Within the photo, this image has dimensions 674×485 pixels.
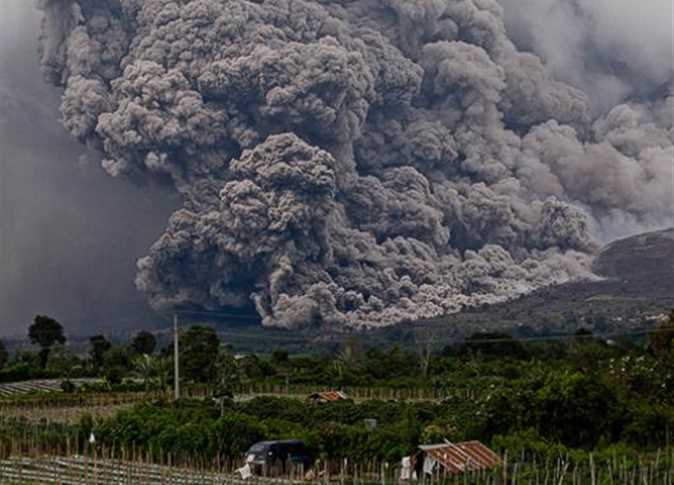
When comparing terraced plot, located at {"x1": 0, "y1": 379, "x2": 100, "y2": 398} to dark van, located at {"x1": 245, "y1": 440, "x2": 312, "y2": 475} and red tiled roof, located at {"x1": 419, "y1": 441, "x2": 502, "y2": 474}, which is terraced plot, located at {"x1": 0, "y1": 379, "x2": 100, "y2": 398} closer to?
dark van, located at {"x1": 245, "y1": 440, "x2": 312, "y2": 475}

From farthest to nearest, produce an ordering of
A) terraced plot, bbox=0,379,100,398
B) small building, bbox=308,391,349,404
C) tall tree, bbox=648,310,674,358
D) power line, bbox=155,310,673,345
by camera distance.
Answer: power line, bbox=155,310,673,345
terraced plot, bbox=0,379,100,398
small building, bbox=308,391,349,404
tall tree, bbox=648,310,674,358

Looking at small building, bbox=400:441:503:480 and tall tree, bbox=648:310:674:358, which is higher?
tall tree, bbox=648:310:674:358

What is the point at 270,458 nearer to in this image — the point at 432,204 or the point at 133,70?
the point at 133,70

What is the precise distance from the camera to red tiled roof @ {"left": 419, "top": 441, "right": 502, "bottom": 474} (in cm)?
2080

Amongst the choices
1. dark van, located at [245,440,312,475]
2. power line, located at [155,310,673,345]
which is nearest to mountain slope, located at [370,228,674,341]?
power line, located at [155,310,673,345]

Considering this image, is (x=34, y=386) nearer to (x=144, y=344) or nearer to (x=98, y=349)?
(x=98, y=349)

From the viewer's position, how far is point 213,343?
4678 centimetres

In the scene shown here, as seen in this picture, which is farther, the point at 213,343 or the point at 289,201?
the point at 289,201

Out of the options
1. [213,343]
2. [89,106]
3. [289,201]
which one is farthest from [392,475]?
[89,106]

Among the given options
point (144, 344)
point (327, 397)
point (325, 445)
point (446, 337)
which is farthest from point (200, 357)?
point (446, 337)

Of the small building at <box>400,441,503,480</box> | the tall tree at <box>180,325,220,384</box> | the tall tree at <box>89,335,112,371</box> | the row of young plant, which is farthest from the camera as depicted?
the tall tree at <box>89,335,112,371</box>

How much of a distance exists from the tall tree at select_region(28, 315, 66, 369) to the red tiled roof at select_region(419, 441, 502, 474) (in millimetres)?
34922

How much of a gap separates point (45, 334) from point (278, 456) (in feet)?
111

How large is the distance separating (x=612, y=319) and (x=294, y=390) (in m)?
33.9
